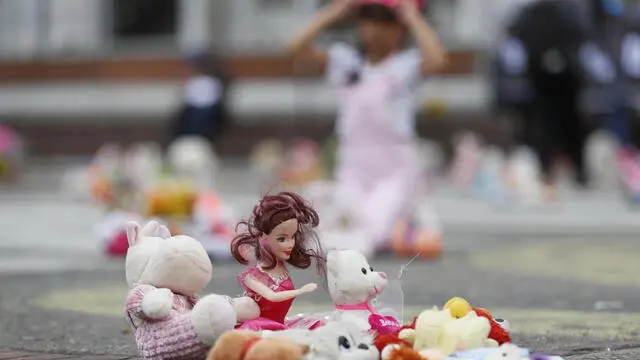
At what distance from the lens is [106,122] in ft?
79.6

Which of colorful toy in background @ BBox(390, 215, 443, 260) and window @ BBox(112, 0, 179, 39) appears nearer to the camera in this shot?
colorful toy in background @ BBox(390, 215, 443, 260)

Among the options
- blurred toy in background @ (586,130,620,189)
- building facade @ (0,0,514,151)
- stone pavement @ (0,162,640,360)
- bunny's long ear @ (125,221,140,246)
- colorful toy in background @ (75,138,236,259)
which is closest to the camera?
bunny's long ear @ (125,221,140,246)

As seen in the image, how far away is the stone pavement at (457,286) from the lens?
230 inches

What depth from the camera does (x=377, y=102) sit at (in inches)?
412

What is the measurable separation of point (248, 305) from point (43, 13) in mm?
21513

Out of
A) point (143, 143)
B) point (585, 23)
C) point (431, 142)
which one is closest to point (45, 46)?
point (143, 143)

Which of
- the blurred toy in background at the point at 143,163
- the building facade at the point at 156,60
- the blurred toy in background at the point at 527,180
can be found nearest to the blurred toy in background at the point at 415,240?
the blurred toy in background at the point at 143,163

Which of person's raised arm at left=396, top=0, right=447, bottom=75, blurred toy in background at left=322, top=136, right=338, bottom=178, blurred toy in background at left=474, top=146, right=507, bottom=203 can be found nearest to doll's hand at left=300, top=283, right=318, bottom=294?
person's raised arm at left=396, top=0, right=447, bottom=75

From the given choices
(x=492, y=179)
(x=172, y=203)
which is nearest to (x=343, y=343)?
(x=172, y=203)

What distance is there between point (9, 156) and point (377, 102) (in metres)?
13.6

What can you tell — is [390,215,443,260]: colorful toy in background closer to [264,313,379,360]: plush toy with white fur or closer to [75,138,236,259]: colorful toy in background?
[75,138,236,259]: colorful toy in background

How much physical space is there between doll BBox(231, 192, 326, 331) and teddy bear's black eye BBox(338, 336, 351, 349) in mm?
442

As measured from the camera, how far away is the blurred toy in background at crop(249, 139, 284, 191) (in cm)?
2015

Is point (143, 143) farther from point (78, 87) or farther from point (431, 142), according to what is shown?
point (431, 142)
